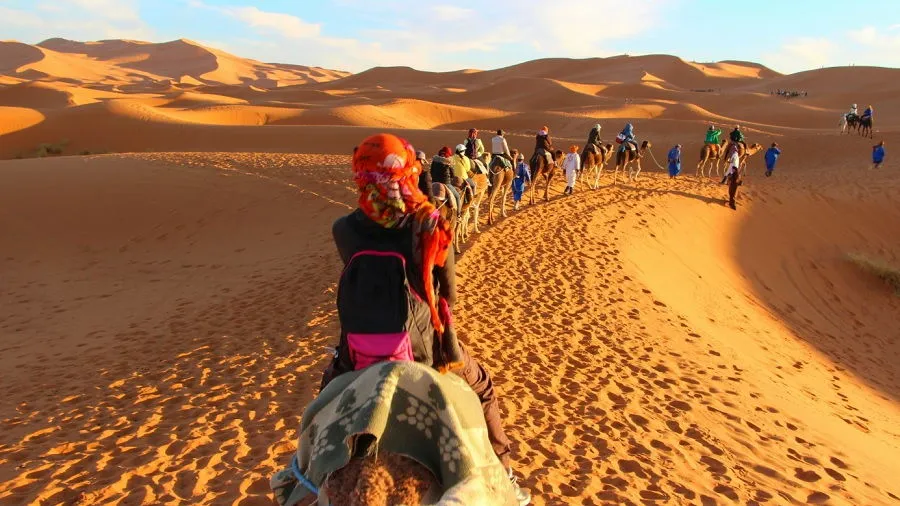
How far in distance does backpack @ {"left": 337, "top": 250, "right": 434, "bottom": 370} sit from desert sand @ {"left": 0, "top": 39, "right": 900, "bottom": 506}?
2727 millimetres

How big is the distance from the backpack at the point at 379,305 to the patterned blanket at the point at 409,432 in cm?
41

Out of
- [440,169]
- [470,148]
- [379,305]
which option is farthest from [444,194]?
[470,148]

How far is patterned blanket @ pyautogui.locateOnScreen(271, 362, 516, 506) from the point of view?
170cm

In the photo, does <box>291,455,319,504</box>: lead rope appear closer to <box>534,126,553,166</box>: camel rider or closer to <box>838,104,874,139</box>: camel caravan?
<box>534,126,553,166</box>: camel rider

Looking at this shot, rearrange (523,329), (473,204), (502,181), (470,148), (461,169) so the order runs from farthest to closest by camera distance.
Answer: (502,181) → (470,148) → (473,204) → (461,169) → (523,329)

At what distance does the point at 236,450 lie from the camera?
518 cm

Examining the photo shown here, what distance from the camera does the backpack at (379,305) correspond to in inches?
93.5

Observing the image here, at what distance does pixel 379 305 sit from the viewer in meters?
2.38

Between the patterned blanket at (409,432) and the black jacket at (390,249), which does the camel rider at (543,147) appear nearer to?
the black jacket at (390,249)

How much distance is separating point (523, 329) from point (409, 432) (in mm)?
6386

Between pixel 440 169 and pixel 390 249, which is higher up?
pixel 390 249

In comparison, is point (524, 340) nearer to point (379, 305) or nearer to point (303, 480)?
point (379, 305)

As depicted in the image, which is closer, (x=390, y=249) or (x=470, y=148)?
(x=390, y=249)

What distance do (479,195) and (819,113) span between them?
39.4m
